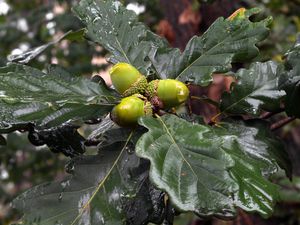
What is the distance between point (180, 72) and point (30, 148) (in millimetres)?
2532

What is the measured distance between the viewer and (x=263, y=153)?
89 centimetres

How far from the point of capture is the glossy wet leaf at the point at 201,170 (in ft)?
1.99

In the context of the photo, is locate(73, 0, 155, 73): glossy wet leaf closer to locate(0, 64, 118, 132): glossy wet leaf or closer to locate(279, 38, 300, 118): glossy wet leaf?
locate(0, 64, 118, 132): glossy wet leaf

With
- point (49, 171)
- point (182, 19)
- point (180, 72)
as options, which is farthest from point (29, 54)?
point (49, 171)

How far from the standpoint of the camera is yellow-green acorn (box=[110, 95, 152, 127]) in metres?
0.75

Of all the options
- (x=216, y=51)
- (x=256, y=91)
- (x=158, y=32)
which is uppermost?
(x=216, y=51)

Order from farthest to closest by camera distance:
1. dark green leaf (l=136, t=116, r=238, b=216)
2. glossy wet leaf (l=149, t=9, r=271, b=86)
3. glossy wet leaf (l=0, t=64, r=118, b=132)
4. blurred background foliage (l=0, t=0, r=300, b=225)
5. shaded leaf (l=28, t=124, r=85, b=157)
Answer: blurred background foliage (l=0, t=0, r=300, b=225) < shaded leaf (l=28, t=124, r=85, b=157) < glossy wet leaf (l=149, t=9, r=271, b=86) < glossy wet leaf (l=0, t=64, r=118, b=132) < dark green leaf (l=136, t=116, r=238, b=216)

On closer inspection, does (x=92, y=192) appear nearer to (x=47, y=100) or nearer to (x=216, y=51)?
(x=47, y=100)

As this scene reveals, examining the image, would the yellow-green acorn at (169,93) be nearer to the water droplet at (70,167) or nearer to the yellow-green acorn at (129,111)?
the yellow-green acorn at (129,111)

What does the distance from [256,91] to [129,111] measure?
333mm

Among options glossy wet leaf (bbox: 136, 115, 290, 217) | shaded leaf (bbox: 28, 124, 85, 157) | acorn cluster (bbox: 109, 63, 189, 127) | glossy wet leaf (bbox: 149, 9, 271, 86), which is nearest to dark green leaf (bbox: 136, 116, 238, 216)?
glossy wet leaf (bbox: 136, 115, 290, 217)

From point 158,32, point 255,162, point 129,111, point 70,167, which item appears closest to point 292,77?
point 255,162

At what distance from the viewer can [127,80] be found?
0.82 m

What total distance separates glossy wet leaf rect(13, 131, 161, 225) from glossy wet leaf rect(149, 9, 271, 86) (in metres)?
0.20
